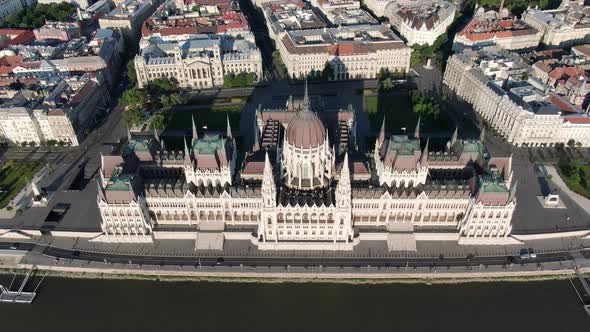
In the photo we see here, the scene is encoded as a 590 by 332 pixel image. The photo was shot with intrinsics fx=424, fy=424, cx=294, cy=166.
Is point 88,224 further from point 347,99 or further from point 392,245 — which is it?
point 347,99

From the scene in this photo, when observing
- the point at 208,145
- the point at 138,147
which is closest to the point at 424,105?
the point at 208,145

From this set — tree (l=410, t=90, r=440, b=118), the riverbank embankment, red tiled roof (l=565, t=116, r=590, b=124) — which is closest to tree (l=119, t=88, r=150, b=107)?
the riverbank embankment

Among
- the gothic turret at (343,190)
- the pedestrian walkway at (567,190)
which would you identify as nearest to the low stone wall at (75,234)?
the gothic turret at (343,190)

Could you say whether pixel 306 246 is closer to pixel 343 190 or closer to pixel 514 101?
pixel 343 190

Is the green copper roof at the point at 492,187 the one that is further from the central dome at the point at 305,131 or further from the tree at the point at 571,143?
the tree at the point at 571,143

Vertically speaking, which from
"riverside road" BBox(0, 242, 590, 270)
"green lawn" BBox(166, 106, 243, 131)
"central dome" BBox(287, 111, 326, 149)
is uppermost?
"central dome" BBox(287, 111, 326, 149)

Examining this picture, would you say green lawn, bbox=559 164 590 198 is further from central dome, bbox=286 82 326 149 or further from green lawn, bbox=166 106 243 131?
green lawn, bbox=166 106 243 131
